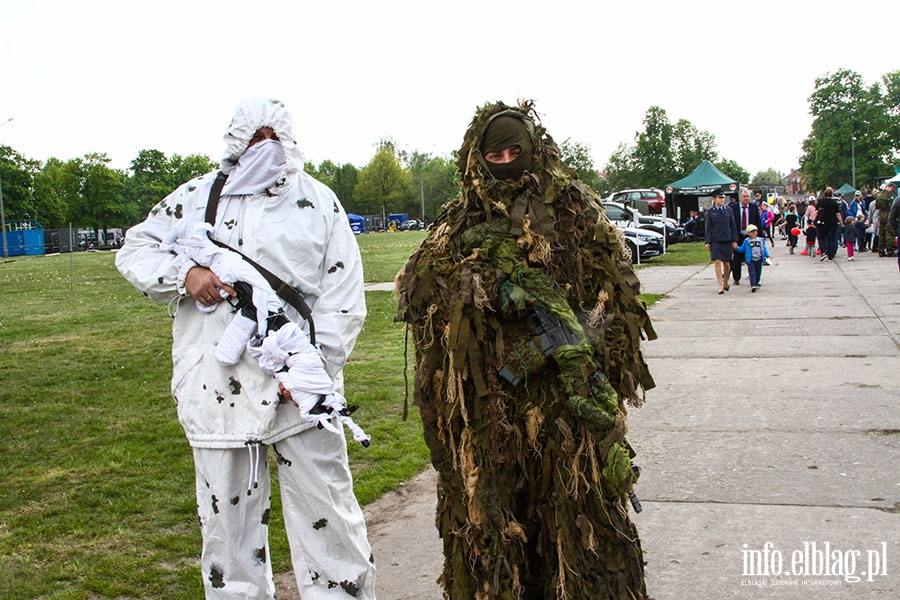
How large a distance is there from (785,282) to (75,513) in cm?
1415

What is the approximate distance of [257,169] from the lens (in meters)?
3.03

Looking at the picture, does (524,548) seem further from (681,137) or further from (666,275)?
(681,137)

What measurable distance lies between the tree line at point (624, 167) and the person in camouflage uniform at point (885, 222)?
42093 mm

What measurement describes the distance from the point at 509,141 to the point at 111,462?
3.93m

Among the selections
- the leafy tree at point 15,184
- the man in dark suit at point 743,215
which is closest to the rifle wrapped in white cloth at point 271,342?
the man in dark suit at point 743,215

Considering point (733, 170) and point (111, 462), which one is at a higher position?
point (733, 170)

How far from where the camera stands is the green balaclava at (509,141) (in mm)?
3010

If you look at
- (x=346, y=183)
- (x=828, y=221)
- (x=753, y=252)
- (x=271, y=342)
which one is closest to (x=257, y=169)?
(x=271, y=342)

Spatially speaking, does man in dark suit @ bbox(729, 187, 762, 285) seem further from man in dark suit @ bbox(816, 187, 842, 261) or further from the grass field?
the grass field

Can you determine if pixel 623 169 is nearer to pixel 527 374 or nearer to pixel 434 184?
pixel 434 184

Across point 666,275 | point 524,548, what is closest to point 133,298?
point 666,275

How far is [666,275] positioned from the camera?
19203 mm

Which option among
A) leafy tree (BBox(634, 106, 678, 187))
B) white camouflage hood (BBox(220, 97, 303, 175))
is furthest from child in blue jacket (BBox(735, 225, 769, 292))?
→ leafy tree (BBox(634, 106, 678, 187))

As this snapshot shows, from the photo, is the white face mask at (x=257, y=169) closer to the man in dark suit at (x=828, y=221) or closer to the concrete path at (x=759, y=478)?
the concrete path at (x=759, y=478)
